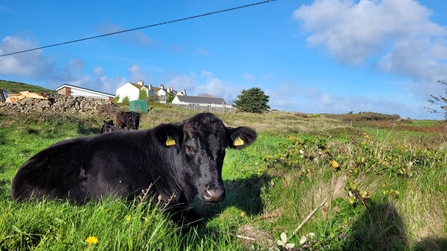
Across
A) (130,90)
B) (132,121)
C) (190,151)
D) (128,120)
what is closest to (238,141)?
(190,151)

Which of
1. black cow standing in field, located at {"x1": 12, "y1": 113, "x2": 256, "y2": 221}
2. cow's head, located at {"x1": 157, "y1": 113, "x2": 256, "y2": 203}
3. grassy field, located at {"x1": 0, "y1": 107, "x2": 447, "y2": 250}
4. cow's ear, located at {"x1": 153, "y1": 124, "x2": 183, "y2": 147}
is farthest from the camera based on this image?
cow's ear, located at {"x1": 153, "y1": 124, "x2": 183, "y2": 147}

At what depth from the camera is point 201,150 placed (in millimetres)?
5066

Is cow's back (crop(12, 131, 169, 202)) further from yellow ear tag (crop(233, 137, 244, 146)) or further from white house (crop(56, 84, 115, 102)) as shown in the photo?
white house (crop(56, 84, 115, 102))

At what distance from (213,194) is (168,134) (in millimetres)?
1259

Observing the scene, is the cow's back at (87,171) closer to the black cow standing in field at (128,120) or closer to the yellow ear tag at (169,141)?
the yellow ear tag at (169,141)

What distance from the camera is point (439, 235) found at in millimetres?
4301

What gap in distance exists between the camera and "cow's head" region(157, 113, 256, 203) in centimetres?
476

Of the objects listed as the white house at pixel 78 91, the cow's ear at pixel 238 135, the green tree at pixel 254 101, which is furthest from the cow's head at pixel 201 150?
the white house at pixel 78 91

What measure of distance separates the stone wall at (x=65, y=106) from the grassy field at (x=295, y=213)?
30.0 meters

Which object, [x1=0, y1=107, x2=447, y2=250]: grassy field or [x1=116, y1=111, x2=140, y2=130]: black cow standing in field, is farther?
[x1=116, y1=111, x2=140, y2=130]: black cow standing in field

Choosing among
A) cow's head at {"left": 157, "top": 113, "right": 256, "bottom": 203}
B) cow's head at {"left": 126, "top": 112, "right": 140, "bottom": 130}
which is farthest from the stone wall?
cow's head at {"left": 157, "top": 113, "right": 256, "bottom": 203}

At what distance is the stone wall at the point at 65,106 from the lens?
3253 cm

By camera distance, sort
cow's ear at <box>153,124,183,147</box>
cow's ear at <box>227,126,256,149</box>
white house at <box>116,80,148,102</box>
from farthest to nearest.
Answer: white house at <box>116,80,148,102</box> → cow's ear at <box>227,126,256,149</box> → cow's ear at <box>153,124,183,147</box>

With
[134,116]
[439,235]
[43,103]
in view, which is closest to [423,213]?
[439,235]
